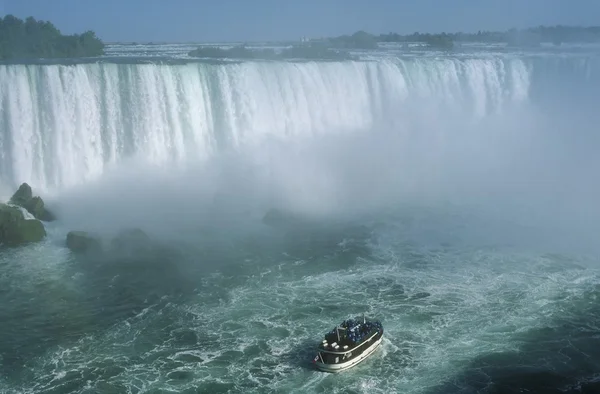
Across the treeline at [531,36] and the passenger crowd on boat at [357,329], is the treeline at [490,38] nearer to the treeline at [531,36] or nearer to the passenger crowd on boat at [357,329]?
the treeline at [531,36]

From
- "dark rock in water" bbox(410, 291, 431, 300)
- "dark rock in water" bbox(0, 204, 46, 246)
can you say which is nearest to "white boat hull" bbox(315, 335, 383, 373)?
"dark rock in water" bbox(410, 291, 431, 300)

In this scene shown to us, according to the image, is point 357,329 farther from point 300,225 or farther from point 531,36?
point 531,36

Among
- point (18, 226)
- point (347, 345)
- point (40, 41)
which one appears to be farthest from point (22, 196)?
point (40, 41)

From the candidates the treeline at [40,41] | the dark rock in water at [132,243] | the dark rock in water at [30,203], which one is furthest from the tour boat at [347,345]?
the treeline at [40,41]

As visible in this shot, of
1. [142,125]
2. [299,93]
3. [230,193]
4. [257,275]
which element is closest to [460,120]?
[299,93]

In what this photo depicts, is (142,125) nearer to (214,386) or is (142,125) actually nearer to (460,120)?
(214,386)

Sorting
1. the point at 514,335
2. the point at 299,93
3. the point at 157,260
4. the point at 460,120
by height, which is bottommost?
the point at 514,335

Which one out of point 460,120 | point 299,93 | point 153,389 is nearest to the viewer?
point 153,389
